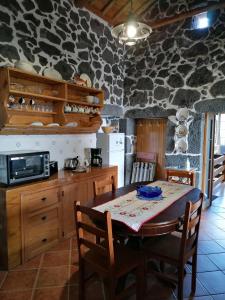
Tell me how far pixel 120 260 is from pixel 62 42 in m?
3.36

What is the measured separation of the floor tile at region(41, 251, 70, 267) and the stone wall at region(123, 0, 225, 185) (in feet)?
9.63

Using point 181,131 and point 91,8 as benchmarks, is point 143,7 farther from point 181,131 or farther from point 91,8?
point 181,131

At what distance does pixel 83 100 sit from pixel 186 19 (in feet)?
8.54

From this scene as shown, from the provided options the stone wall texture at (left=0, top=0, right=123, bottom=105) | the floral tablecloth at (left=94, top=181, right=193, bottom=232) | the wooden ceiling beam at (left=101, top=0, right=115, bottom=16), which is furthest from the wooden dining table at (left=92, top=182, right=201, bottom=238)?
the wooden ceiling beam at (left=101, top=0, right=115, bottom=16)

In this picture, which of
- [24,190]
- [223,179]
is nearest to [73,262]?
[24,190]

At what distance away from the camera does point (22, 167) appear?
2.69 m

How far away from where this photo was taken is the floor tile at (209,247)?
2879 millimetres

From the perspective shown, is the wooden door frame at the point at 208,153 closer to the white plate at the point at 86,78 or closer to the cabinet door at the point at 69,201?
Answer: the white plate at the point at 86,78

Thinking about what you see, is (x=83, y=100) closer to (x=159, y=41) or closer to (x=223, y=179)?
(x=159, y=41)

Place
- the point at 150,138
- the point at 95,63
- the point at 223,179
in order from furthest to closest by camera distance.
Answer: the point at 223,179 < the point at 150,138 < the point at 95,63

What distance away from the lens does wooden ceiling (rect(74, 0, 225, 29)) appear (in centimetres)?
402

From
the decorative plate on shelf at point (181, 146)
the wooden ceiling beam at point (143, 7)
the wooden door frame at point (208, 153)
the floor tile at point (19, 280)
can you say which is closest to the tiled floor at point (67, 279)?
the floor tile at point (19, 280)

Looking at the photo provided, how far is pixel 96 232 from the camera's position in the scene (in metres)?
1.70

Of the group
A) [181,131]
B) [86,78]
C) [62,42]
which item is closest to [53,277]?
[86,78]
